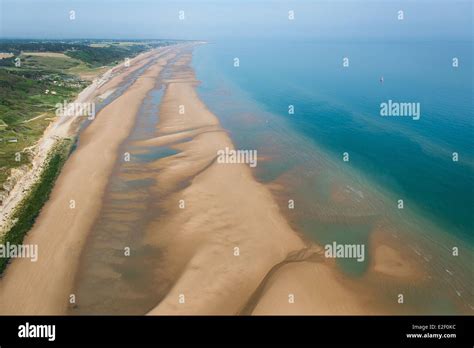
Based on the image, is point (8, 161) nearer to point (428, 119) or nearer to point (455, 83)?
point (428, 119)

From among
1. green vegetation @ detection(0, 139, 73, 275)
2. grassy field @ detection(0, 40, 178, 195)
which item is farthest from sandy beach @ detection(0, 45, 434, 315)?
→ grassy field @ detection(0, 40, 178, 195)

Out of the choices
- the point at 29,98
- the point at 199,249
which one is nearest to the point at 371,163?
the point at 199,249

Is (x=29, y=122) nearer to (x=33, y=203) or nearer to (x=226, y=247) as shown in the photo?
(x=33, y=203)

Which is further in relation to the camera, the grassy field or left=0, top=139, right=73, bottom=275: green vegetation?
the grassy field

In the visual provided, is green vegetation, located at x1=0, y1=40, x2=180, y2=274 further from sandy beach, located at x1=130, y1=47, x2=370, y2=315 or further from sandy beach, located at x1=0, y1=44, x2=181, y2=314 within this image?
sandy beach, located at x1=130, y1=47, x2=370, y2=315

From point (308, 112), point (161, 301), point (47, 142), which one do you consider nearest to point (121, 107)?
point (47, 142)

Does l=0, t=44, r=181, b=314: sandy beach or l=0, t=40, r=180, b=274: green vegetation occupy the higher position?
l=0, t=40, r=180, b=274: green vegetation
